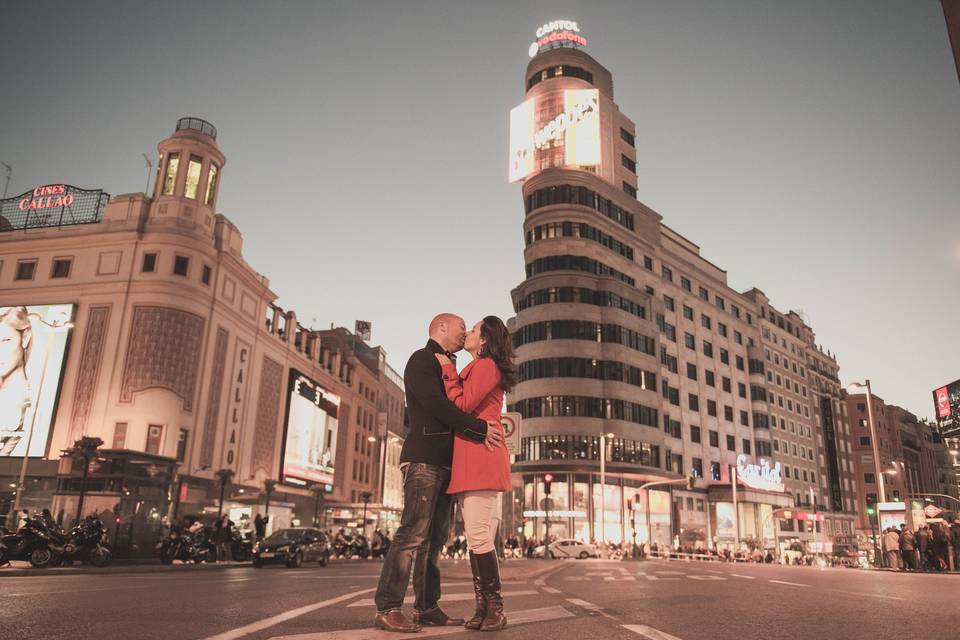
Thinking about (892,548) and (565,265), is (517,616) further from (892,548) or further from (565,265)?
(565,265)

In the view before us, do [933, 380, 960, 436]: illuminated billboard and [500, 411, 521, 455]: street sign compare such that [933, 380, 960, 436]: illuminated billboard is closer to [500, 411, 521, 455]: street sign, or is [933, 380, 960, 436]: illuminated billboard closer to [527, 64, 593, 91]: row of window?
[500, 411, 521, 455]: street sign

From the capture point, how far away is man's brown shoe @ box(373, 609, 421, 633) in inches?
165

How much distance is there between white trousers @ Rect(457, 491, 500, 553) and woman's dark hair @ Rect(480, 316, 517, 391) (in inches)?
31.4

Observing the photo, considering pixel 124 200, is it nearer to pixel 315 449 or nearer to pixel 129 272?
pixel 129 272

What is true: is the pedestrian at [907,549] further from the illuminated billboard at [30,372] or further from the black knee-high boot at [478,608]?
the illuminated billboard at [30,372]

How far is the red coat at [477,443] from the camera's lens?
15.1 feet

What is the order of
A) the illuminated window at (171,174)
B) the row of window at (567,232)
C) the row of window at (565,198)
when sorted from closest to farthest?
1. the illuminated window at (171,174)
2. the row of window at (567,232)
3. the row of window at (565,198)

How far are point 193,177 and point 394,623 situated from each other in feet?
128

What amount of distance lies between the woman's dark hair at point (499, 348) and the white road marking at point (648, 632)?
182cm

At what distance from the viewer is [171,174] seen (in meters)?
38.4

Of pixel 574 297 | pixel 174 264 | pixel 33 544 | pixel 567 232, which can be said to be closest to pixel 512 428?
pixel 33 544

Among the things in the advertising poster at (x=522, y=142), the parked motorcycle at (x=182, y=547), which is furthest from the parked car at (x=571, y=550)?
the advertising poster at (x=522, y=142)

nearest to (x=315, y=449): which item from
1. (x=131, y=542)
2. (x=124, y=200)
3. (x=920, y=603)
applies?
(x=124, y=200)

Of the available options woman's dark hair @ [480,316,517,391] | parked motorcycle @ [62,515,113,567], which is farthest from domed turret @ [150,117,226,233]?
woman's dark hair @ [480,316,517,391]
